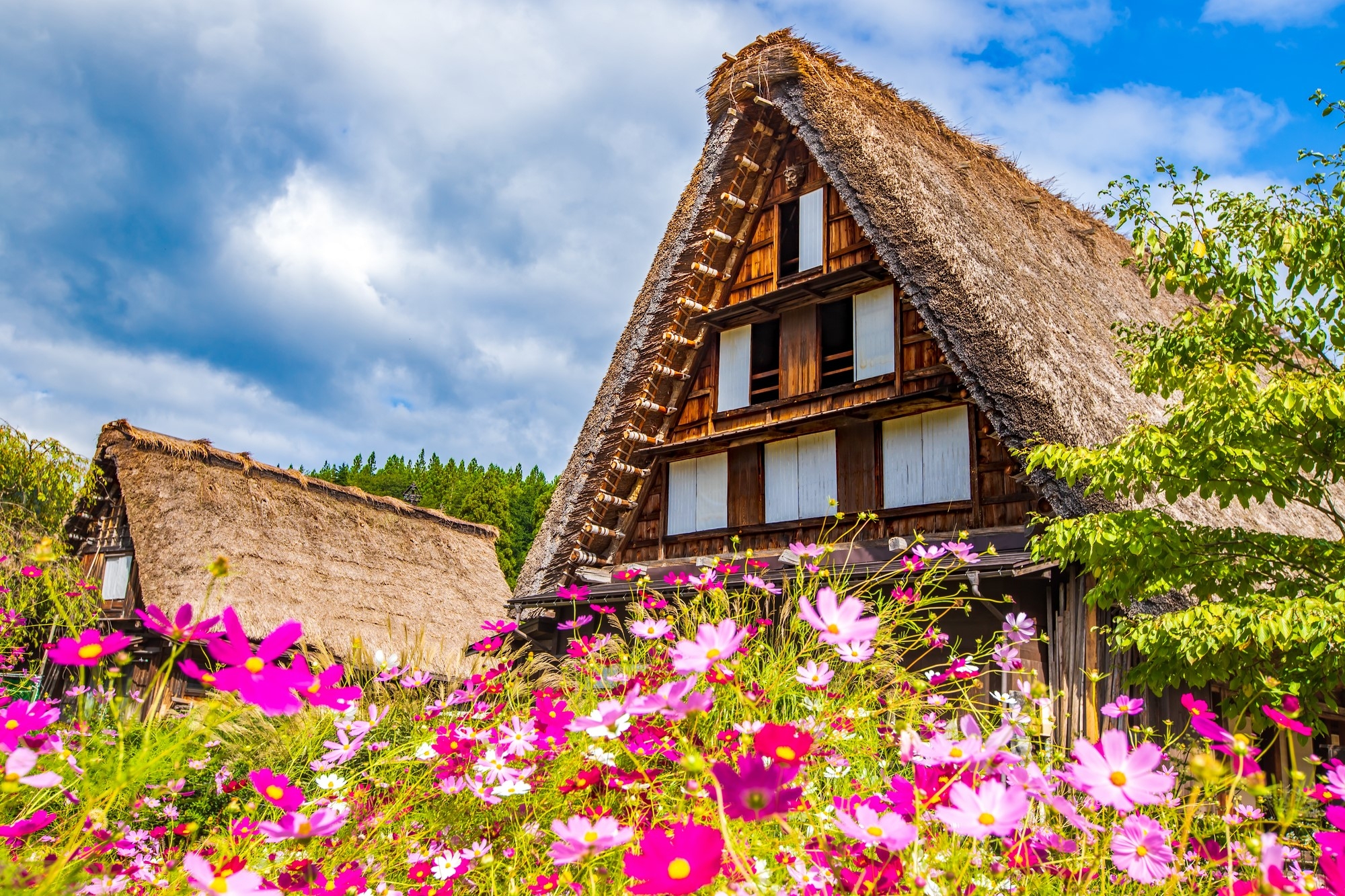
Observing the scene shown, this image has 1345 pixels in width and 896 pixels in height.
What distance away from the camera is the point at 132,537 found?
15172 millimetres

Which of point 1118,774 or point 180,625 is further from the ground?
point 180,625

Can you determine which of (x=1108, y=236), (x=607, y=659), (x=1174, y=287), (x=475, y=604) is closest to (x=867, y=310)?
(x=1174, y=287)

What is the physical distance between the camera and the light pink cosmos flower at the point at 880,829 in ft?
3.56

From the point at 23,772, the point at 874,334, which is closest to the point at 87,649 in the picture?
the point at 23,772

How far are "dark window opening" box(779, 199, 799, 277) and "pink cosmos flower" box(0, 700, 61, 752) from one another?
9.48 m

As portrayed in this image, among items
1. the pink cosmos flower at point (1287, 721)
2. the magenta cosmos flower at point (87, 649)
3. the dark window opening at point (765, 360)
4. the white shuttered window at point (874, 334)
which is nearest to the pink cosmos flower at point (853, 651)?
the pink cosmos flower at point (1287, 721)

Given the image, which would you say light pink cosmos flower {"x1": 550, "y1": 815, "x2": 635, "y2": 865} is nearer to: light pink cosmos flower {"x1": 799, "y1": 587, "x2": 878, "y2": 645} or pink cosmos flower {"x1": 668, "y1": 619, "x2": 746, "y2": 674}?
pink cosmos flower {"x1": 668, "y1": 619, "x2": 746, "y2": 674}

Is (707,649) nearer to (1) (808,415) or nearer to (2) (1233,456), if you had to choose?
(2) (1233,456)

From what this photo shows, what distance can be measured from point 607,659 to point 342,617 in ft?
46.6

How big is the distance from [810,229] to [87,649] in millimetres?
9793

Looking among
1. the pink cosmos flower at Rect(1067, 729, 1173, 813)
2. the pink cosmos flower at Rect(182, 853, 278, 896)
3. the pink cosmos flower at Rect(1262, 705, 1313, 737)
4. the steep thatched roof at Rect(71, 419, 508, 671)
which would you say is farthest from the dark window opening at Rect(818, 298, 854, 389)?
the pink cosmos flower at Rect(182, 853, 278, 896)

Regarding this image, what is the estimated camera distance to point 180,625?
3.71 feet

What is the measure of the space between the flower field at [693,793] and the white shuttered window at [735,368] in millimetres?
7241

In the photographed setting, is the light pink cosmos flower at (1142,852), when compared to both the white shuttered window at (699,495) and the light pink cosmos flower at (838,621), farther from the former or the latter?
the white shuttered window at (699,495)
